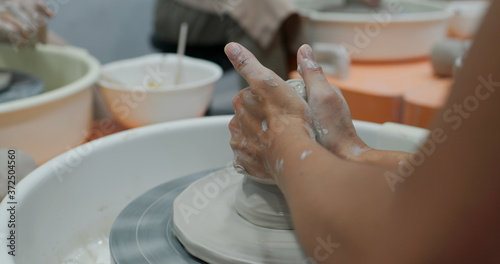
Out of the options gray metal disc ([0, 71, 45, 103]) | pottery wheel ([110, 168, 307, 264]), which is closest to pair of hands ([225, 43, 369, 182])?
pottery wheel ([110, 168, 307, 264])

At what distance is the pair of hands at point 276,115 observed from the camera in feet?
2.26

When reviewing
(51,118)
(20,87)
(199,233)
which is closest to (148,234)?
(199,233)

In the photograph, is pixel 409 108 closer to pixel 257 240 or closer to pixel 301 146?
pixel 257 240

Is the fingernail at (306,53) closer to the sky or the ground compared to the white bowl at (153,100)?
closer to the sky

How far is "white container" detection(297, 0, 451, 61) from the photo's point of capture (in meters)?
1.96

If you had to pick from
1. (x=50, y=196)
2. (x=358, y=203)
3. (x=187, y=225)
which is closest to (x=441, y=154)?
(x=358, y=203)

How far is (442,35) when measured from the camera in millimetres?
2162

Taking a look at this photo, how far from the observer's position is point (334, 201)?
524mm

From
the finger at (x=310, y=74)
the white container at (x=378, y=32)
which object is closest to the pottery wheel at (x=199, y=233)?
the finger at (x=310, y=74)

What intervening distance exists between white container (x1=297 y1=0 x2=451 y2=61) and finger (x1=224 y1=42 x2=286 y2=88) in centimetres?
129

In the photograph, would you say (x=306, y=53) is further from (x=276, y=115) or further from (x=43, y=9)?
(x=43, y=9)

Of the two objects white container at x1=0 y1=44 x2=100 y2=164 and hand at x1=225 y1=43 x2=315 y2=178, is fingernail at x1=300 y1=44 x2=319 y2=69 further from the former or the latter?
white container at x1=0 y1=44 x2=100 y2=164

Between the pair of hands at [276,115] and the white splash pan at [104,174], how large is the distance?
28 centimetres

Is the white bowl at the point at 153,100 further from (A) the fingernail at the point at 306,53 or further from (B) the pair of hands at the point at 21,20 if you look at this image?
(A) the fingernail at the point at 306,53
